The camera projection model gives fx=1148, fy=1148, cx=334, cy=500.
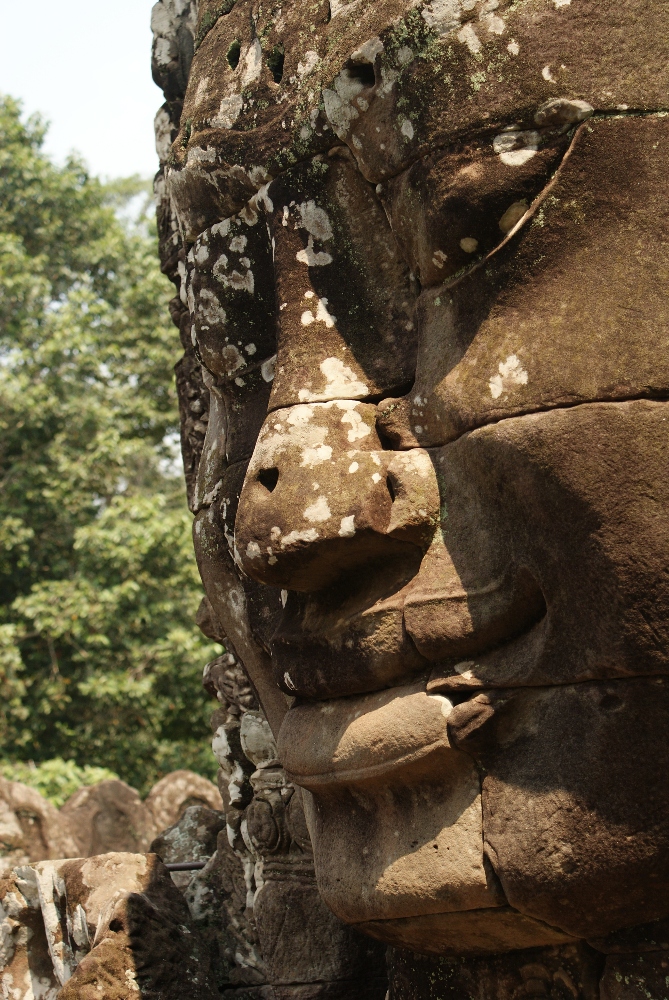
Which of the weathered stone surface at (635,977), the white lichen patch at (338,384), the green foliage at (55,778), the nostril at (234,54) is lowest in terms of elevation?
the green foliage at (55,778)

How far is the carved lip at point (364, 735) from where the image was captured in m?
2.48

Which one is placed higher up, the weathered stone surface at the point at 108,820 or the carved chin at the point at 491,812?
the carved chin at the point at 491,812

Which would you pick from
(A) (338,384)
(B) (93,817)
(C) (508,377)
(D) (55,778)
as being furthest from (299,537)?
(D) (55,778)

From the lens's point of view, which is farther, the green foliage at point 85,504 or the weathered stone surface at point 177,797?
the green foliage at point 85,504

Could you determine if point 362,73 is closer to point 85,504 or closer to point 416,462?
point 416,462

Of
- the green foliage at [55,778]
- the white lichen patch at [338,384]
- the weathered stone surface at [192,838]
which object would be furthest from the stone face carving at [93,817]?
the white lichen patch at [338,384]

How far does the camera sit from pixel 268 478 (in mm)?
2781

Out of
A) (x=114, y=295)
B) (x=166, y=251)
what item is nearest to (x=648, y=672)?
(x=166, y=251)

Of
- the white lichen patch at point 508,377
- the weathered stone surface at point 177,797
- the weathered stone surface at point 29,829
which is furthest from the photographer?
the weathered stone surface at point 29,829

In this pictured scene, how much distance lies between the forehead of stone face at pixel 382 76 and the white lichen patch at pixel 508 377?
1.66 feet

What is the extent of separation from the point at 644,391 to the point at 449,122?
0.75 m

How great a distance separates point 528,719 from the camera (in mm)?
2396

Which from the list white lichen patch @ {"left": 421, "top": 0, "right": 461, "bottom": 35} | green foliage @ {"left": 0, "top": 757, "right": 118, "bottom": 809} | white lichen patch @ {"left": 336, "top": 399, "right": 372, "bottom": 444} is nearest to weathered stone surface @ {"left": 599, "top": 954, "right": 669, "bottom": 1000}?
white lichen patch @ {"left": 336, "top": 399, "right": 372, "bottom": 444}

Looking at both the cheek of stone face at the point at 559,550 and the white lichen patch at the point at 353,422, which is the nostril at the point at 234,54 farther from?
the cheek of stone face at the point at 559,550
